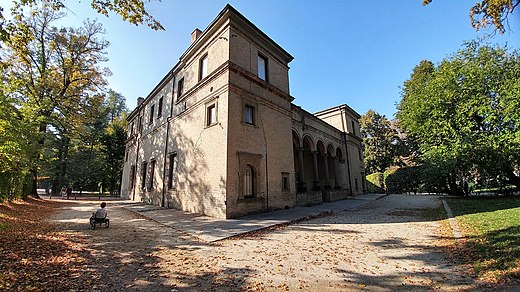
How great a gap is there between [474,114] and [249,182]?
16985mm

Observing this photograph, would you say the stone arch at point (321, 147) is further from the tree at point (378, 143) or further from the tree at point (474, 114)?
the tree at point (378, 143)

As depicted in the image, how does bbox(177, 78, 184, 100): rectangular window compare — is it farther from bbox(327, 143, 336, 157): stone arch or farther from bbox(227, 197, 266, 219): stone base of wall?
bbox(327, 143, 336, 157): stone arch

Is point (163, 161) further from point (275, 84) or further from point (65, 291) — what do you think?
point (65, 291)

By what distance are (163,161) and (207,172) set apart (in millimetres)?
6306

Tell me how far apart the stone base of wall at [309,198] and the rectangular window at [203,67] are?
9.86 metres

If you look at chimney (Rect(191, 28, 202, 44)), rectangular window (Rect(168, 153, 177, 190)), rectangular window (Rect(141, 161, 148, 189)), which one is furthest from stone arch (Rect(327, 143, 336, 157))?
rectangular window (Rect(141, 161, 148, 189))

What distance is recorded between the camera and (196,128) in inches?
505

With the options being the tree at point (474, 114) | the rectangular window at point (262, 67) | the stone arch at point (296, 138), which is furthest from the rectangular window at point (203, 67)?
the tree at point (474, 114)

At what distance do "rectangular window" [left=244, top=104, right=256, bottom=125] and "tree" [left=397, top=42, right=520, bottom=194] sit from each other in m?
14.0

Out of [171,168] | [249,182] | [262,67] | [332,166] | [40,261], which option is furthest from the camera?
[332,166]

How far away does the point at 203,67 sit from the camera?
1375cm

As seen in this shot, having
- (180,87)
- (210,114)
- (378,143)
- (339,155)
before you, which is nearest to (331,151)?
(339,155)

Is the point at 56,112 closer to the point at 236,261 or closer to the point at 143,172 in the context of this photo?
the point at 143,172

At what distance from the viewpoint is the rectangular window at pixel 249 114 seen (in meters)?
12.1
